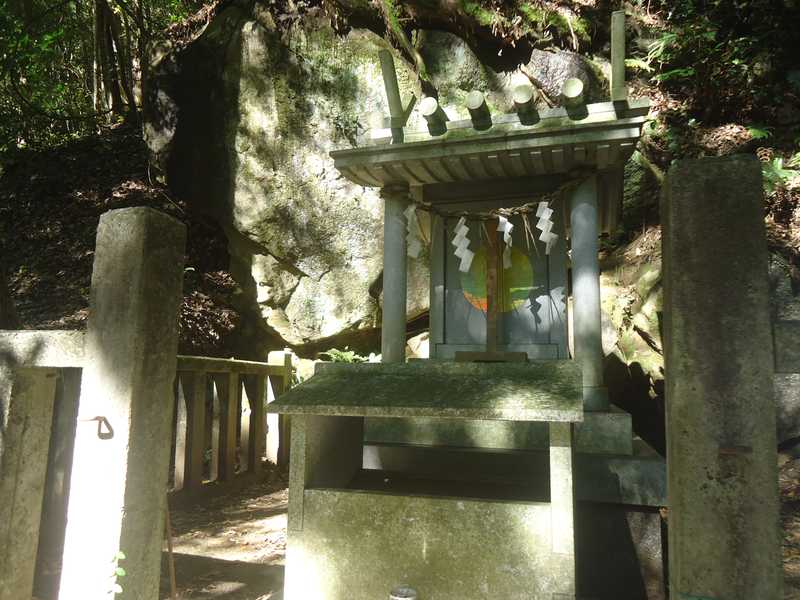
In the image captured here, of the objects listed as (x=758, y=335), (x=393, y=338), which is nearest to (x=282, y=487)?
(x=393, y=338)

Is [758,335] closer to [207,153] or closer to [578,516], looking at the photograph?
[578,516]

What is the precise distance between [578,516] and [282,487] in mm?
4303

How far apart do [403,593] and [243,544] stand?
8.88 ft

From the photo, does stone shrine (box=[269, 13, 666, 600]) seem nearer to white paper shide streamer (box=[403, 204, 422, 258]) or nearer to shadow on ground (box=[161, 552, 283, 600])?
white paper shide streamer (box=[403, 204, 422, 258])

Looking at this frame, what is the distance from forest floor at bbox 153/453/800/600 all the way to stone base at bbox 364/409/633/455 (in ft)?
4.51

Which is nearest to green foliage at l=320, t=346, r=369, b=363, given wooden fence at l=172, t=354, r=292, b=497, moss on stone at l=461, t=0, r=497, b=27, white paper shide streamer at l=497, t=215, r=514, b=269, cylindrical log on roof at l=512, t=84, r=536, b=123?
wooden fence at l=172, t=354, r=292, b=497

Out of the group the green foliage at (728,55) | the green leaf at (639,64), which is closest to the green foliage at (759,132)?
the green foliage at (728,55)

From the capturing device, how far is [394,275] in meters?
5.02

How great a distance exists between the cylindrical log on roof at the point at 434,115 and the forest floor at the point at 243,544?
3811mm

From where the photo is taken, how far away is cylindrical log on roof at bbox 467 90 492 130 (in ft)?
14.1

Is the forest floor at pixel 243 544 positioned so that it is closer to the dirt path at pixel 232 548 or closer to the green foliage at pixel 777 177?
the dirt path at pixel 232 548

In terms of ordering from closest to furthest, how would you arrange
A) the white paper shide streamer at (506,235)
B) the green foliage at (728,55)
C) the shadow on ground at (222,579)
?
the shadow on ground at (222,579) < the white paper shide streamer at (506,235) < the green foliage at (728,55)

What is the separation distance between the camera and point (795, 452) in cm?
635

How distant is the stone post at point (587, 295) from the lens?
4.37 m
